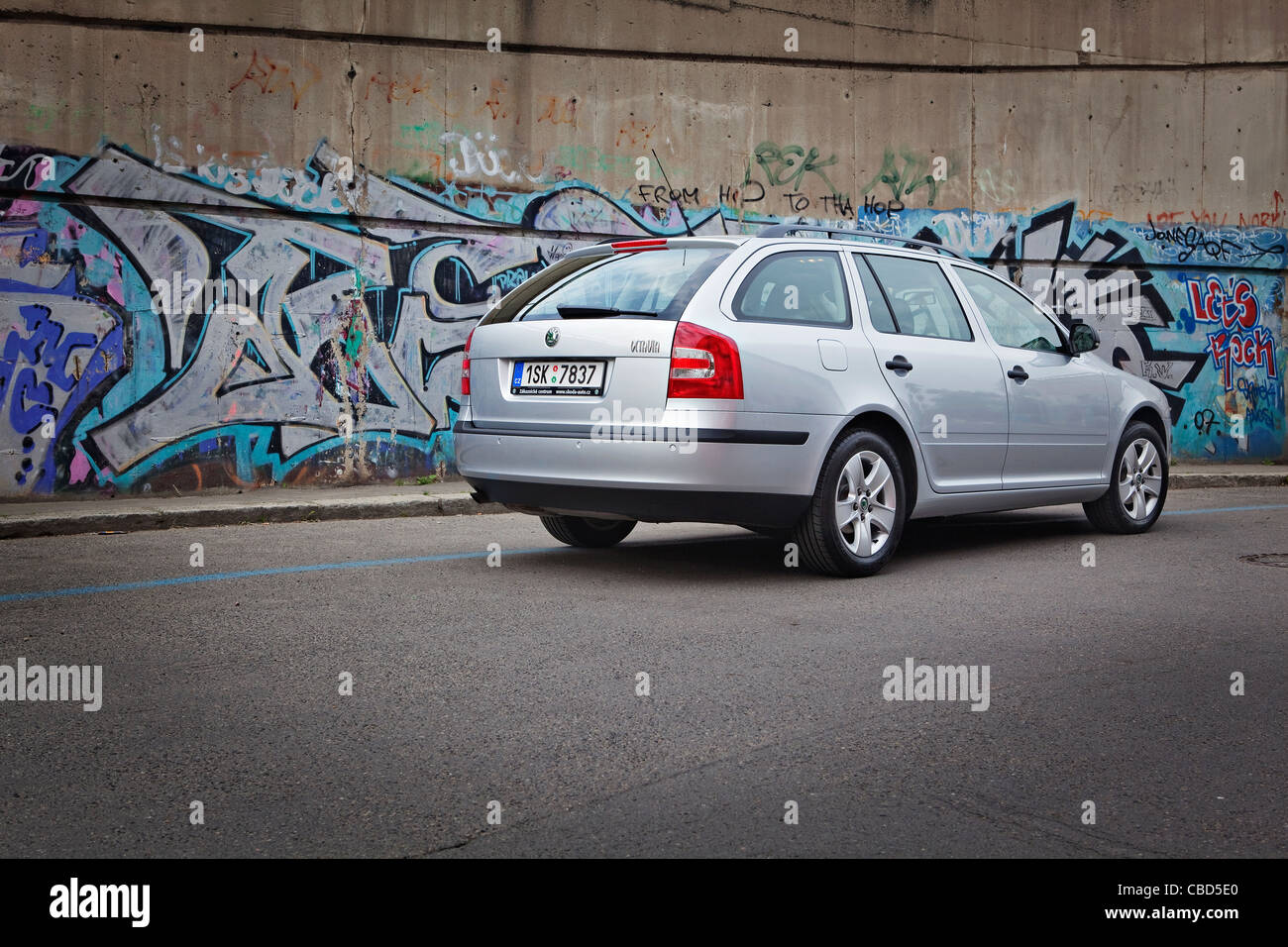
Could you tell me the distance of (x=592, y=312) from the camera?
6.30m

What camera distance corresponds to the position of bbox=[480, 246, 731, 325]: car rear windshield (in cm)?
618

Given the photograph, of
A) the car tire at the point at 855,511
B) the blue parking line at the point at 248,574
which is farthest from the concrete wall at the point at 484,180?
the car tire at the point at 855,511

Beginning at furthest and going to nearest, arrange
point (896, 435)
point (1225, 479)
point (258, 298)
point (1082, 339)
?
point (1225, 479) < point (258, 298) < point (1082, 339) < point (896, 435)

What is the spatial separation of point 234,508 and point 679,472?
4.70 m

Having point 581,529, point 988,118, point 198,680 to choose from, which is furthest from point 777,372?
point 988,118

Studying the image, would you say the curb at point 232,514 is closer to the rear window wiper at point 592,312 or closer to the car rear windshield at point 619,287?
the car rear windshield at point 619,287

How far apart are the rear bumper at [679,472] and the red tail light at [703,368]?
18cm

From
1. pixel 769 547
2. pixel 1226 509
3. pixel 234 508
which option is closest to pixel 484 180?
pixel 234 508

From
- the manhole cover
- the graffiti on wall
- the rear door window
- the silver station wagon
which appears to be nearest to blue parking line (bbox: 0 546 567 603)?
the silver station wagon

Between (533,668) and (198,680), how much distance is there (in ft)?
3.79

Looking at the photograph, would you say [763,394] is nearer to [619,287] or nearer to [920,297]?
[619,287]

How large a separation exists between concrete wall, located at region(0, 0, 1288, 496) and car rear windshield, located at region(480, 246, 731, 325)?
504cm

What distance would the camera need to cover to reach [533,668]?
4621mm
